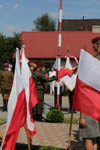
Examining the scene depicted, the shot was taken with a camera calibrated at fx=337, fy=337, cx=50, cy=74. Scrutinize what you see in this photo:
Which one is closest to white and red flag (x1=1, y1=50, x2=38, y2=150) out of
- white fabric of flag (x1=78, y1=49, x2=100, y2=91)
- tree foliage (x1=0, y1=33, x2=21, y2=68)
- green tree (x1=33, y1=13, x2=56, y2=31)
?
white fabric of flag (x1=78, y1=49, x2=100, y2=91)

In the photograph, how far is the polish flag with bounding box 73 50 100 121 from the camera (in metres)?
4.04

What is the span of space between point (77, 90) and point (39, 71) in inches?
189

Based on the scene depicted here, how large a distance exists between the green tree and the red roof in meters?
40.6

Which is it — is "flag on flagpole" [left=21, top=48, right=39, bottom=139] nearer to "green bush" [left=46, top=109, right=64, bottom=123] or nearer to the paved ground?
the paved ground

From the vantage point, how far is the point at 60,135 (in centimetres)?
752

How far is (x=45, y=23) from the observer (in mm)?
73625

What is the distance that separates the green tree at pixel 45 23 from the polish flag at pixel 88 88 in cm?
6862

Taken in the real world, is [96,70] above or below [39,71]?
above

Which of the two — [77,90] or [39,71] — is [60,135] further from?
[77,90]

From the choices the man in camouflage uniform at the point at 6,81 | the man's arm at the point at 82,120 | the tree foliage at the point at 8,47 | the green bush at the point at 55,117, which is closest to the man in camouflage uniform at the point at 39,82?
the green bush at the point at 55,117

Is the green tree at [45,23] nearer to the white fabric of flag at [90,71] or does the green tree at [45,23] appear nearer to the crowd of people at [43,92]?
the crowd of people at [43,92]

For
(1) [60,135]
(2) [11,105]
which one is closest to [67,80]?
(1) [60,135]

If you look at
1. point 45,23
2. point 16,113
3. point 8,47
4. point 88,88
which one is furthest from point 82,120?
point 45,23

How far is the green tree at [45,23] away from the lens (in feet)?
238
